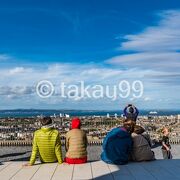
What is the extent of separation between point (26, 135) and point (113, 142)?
38552mm

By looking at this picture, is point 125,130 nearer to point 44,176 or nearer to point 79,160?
point 79,160

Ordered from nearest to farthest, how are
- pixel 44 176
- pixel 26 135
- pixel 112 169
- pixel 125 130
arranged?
pixel 44 176 → pixel 112 169 → pixel 125 130 → pixel 26 135

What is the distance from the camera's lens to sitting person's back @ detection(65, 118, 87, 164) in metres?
11.5

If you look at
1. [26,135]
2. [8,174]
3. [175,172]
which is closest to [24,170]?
[8,174]

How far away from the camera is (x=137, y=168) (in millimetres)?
10734

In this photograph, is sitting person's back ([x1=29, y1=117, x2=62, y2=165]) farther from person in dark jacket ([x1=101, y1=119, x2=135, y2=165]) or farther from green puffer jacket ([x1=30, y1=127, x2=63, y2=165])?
person in dark jacket ([x1=101, y1=119, x2=135, y2=165])

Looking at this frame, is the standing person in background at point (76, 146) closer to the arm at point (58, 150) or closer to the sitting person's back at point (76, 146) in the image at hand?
the sitting person's back at point (76, 146)

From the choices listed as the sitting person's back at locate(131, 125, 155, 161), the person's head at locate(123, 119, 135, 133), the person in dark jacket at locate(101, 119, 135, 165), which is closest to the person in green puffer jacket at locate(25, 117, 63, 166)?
the person in dark jacket at locate(101, 119, 135, 165)

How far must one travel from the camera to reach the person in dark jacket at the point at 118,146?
11305 millimetres

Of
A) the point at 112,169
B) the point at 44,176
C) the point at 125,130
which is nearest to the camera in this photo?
the point at 44,176

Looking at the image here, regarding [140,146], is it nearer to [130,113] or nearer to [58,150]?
[130,113]

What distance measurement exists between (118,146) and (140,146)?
0.53 meters

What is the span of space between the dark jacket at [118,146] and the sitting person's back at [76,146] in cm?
57

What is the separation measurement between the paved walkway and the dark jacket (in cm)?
21
